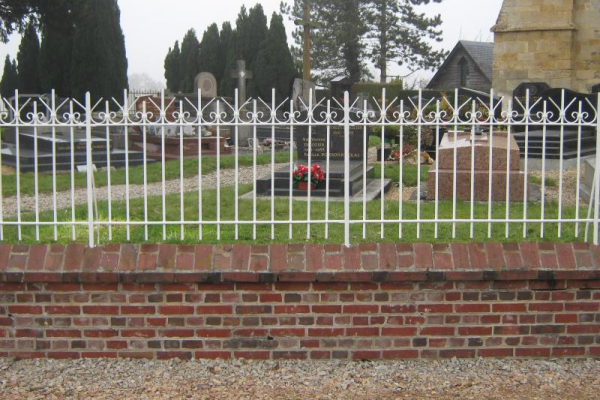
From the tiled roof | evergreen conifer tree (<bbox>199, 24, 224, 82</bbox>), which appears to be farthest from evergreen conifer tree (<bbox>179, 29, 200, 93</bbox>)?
the tiled roof

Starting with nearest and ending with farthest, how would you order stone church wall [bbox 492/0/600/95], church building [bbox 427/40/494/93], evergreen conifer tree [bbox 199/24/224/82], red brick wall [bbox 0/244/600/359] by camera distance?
red brick wall [bbox 0/244/600/359], stone church wall [bbox 492/0/600/95], church building [bbox 427/40/494/93], evergreen conifer tree [bbox 199/24/224/82]

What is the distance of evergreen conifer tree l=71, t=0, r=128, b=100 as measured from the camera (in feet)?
96.5

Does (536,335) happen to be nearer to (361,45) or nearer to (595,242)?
(595,242)

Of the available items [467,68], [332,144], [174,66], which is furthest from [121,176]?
[174,66]

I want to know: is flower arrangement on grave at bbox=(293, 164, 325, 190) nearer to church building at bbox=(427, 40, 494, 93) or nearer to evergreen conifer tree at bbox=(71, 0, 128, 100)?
evergreen conifer tree at bbox=(71, 0, 128, 100)

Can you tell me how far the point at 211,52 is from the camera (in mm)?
41500

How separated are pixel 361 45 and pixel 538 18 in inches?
859

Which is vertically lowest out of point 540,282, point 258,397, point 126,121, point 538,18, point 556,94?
point 258,397

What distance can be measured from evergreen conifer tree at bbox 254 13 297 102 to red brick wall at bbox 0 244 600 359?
31584mm

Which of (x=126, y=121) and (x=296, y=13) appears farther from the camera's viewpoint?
(x=296, y=13)

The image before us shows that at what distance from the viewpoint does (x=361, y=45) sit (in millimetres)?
40625

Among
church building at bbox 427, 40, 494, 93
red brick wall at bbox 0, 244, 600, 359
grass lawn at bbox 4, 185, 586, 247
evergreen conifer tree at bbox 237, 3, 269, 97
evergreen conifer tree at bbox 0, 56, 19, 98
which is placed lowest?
red brick wall at bbox 0, 244, 600, 359

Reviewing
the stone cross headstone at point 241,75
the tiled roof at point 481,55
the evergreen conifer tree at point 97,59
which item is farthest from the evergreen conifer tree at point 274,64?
the stone cross headstone at point 241,75

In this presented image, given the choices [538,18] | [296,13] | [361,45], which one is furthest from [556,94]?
[296,13]
